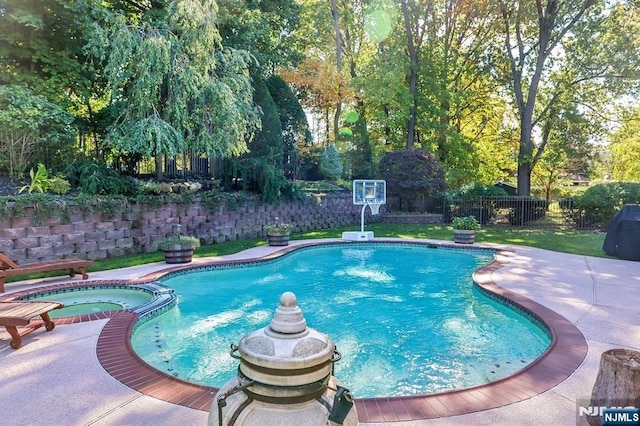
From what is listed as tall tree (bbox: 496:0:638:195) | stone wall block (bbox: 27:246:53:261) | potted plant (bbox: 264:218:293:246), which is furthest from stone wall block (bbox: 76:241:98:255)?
tall tree (bbox: 496:0:638:195)

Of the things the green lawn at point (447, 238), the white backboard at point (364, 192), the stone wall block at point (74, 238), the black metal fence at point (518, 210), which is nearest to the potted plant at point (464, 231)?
the green lawn at point (447, 238)

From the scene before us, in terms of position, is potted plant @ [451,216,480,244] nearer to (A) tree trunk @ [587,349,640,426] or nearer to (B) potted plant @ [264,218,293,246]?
(B) potted plant @ [264,218,293,246]

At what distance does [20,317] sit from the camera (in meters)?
3.73

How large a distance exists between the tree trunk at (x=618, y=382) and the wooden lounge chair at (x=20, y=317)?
4.78 m

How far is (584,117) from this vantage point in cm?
2027

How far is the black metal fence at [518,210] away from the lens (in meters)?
16.4

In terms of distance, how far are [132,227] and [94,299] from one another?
3595 mm

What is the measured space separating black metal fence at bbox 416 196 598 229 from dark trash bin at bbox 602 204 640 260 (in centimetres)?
732

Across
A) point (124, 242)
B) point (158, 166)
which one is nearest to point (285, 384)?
point (124, 242)

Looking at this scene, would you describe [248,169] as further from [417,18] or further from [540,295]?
[417,18]

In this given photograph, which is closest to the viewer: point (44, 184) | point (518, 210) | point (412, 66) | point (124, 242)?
point (44, 184)

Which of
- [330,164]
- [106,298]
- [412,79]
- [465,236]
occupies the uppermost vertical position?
[412,79]

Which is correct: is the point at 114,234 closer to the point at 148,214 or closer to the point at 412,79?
the point at 148,214

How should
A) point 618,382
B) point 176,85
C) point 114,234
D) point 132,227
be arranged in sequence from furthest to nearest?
point 176,85
point 132,227
point 114,234
point 618,382
